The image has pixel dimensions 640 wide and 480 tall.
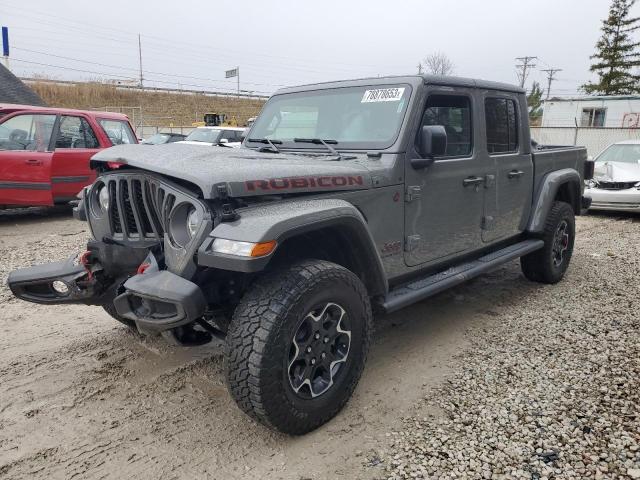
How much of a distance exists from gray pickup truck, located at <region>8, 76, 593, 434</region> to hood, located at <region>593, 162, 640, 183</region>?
20.7ft

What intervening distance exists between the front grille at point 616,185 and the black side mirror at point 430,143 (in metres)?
7.69

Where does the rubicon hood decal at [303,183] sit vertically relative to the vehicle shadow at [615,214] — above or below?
above

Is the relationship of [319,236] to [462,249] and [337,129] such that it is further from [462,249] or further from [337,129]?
[462,249]

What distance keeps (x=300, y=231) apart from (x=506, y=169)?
8.67 feet

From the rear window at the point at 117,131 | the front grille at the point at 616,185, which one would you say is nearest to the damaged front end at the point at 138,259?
the rear window at the point at 117,131

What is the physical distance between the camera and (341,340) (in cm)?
281

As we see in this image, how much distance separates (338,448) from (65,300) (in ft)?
6.00

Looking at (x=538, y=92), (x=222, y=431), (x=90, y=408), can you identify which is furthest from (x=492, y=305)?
(x=538, y=92)

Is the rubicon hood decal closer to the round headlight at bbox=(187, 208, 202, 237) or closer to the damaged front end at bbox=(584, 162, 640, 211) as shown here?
the round headlight at bbox=(187, 208, 202, 237)

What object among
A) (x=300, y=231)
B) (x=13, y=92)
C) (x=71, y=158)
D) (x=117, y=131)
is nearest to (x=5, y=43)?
(x=13, y=92)

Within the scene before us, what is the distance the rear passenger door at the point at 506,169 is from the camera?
4.29 metres

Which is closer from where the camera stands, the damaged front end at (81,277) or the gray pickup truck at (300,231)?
the gray pickup truck at (300,231)

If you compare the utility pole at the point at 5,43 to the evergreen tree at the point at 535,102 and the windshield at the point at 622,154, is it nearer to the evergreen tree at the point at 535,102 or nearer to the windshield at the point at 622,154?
the windshield at the point at 622,154

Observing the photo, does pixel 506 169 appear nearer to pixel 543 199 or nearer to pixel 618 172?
pixel 543 199
